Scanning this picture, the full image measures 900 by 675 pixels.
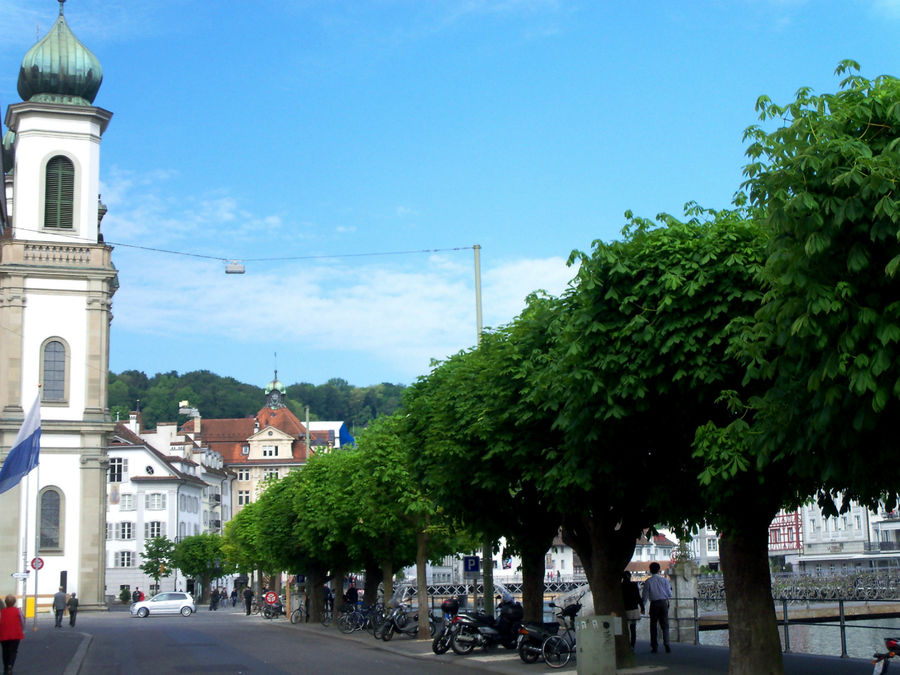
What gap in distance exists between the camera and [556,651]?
23.8 metres

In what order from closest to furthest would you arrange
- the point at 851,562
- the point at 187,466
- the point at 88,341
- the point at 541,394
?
1. the point at 541,394
2. the point at 88,341
3. the point at 851,562
4. the point at 187,466

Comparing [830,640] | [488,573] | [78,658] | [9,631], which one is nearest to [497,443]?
[488,573]

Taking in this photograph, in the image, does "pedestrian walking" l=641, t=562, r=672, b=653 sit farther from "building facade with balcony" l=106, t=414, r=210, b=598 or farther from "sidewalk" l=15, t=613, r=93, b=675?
"building facade with balcony" l=106, t=414, r=210, b=598

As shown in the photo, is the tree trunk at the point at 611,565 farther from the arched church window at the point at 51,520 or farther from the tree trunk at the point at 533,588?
the arched church window at the point at 51,520

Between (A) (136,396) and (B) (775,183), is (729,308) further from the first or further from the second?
(A) (136,396)

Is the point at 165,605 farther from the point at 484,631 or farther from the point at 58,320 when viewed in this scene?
the point at 484,631

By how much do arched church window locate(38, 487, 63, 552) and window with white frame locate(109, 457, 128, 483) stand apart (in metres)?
38.5

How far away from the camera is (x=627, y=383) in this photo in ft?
53.8

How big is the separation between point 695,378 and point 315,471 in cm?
3446

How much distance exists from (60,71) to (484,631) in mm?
55753

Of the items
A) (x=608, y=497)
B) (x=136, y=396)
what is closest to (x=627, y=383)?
(x=608, y=497)

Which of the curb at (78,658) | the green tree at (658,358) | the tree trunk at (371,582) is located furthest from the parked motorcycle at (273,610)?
the green tree at (658,358)

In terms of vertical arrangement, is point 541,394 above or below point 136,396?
below

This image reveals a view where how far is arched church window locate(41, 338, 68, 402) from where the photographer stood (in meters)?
69.3
